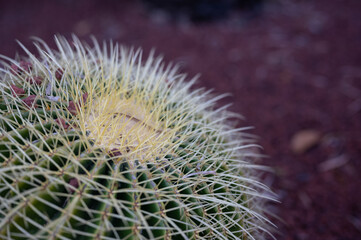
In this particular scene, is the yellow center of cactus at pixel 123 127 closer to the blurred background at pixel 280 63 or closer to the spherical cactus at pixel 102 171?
the spherical cactus at pixel 102 171

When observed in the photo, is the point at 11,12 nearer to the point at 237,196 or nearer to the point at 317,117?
the point at 317,117

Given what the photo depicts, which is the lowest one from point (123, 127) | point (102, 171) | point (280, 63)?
point (102, 171)

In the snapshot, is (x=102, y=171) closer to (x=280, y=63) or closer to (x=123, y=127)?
(x=123, y=127)

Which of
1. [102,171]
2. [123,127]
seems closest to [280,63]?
[123,127]

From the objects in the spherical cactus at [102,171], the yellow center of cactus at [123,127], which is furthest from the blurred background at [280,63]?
the yellow center of cactus at [123,127]

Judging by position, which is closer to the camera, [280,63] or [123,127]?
[123,127]

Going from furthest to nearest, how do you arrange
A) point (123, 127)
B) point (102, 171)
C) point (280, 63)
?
point (280, 63) < point (123, 127) < point (102, 171)

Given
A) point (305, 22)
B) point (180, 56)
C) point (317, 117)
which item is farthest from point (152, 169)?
point (305, 22)

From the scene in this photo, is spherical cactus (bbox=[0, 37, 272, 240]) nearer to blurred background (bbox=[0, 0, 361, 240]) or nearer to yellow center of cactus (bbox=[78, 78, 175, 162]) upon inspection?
yellow center of cactus (bbox=[78, 78, 175, 162])
